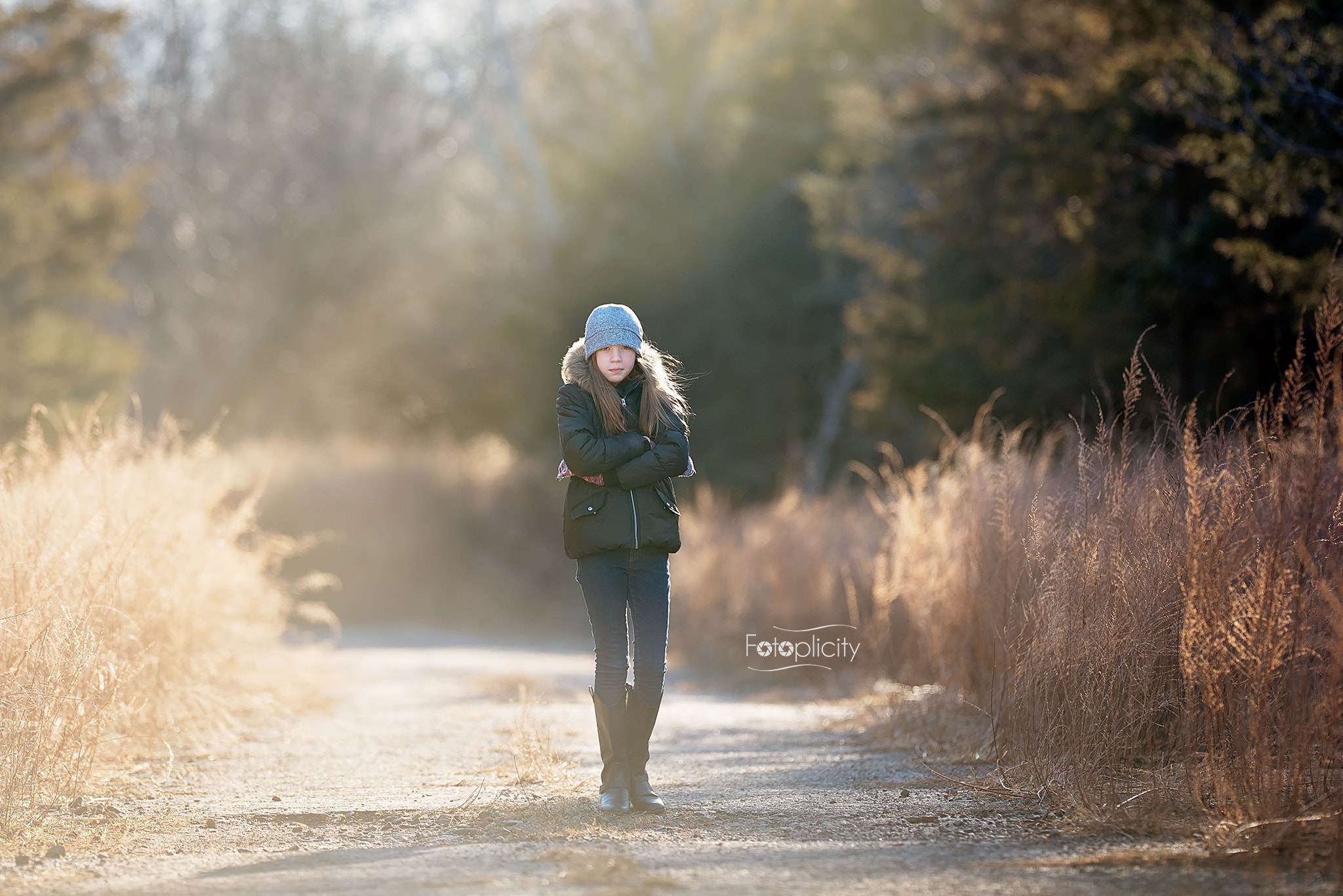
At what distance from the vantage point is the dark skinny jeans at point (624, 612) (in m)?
5.64

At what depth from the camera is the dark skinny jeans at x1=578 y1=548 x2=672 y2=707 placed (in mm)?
5641

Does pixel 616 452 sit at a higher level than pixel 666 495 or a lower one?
higher

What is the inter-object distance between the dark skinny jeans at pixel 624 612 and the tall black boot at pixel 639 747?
0.04 meters

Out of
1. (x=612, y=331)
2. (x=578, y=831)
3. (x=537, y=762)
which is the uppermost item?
(x=612, y=331)

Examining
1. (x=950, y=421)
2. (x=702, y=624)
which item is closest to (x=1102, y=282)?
(x=950, y=421)

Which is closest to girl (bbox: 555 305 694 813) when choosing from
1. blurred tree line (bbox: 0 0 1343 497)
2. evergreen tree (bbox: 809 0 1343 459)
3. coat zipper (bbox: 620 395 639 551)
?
coat zipper (bbox: 620 395 639 551)

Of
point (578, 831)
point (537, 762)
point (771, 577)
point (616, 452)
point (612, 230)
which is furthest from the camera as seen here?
point (612, 230)

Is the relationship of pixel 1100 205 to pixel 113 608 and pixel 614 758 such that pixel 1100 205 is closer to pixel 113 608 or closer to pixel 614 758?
pixel 614 758

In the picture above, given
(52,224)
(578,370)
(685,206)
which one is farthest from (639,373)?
(685,206)

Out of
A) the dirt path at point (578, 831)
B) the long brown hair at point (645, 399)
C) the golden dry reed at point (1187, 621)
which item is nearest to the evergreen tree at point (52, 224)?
the dirt path at point (578, 831)

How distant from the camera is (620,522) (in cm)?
557

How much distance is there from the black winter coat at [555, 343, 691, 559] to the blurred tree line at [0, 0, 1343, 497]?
4.92 meters

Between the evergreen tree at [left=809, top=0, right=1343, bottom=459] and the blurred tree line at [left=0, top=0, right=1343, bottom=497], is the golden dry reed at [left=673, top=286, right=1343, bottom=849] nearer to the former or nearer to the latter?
the blurred tree line at [left=0, top=0, right=1343, bottom=497]

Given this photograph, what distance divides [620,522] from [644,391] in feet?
2.00
